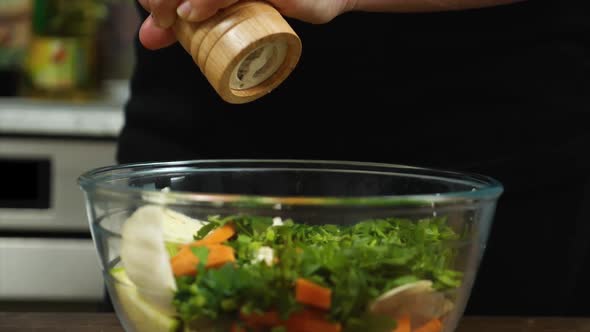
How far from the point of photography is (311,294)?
52cm

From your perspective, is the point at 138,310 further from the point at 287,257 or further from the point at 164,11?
the point at 164,11

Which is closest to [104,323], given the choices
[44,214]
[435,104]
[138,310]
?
[138,310]

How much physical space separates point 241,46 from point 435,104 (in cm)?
51

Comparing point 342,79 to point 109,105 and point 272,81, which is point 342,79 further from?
point 109,105

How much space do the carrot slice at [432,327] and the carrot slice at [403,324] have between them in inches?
0.4

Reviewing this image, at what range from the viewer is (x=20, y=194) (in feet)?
5.99

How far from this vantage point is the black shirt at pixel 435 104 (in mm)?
1080

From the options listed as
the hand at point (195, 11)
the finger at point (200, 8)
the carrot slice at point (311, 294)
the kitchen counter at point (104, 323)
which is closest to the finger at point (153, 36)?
the hand at point (195, 11)

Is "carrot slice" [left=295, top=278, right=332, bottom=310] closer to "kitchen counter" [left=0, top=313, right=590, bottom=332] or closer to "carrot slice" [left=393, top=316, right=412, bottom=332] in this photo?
"carrot slice" [left=393, top=316, right=412, bottom=332]

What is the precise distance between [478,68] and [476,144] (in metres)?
0.10

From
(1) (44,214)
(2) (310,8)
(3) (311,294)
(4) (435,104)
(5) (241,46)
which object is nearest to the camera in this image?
(3) (311,294)

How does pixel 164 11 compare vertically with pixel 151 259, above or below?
above

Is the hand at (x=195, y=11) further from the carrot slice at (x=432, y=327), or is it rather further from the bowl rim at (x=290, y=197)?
the carrot slice at (x=432, y=327)

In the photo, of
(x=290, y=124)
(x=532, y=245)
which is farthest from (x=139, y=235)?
(x=532, y=245)
